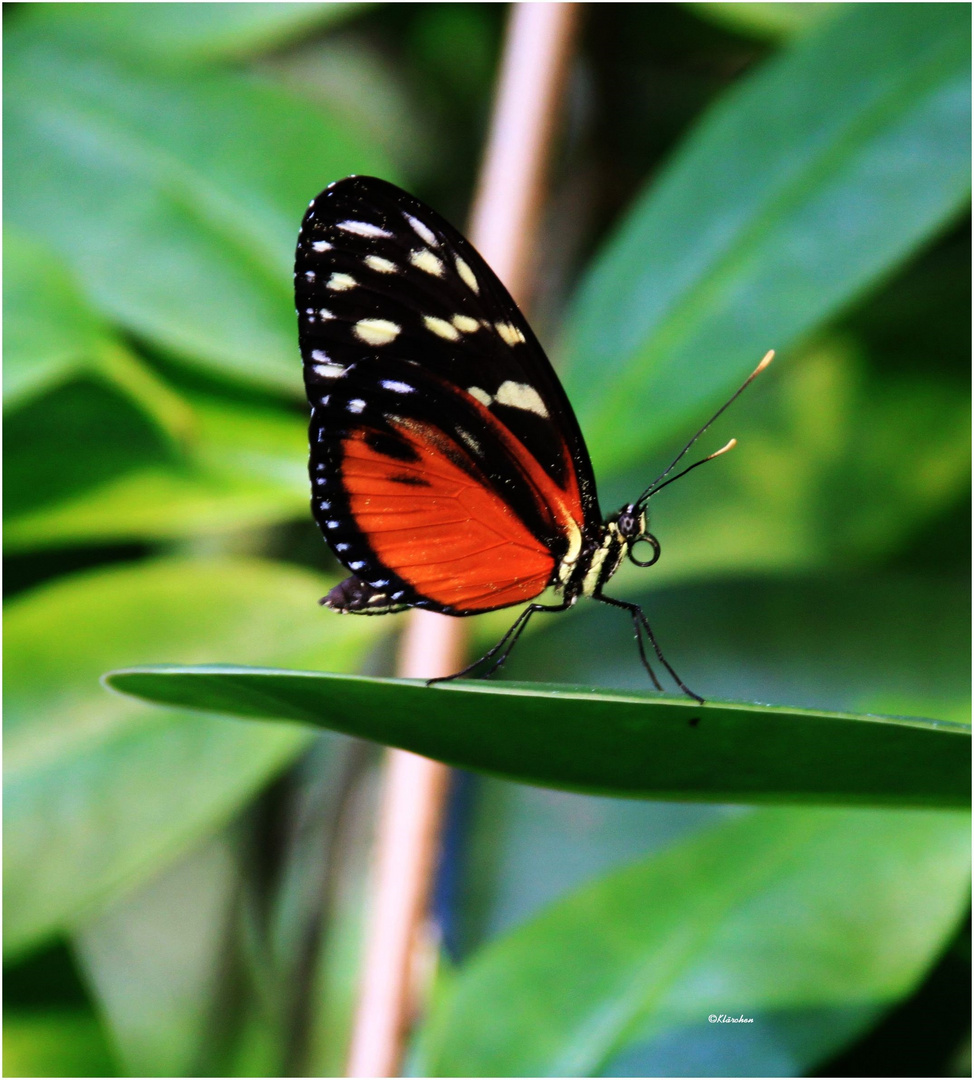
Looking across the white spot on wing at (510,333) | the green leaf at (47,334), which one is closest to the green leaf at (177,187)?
the green leaf at (47,334)

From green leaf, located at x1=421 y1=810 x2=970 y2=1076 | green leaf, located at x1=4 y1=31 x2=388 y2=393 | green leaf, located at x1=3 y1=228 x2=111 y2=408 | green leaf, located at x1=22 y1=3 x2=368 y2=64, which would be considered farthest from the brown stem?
green leaf, located at x1=3 y1=228 x2=111 y2=408

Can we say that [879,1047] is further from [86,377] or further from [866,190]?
[86,377]

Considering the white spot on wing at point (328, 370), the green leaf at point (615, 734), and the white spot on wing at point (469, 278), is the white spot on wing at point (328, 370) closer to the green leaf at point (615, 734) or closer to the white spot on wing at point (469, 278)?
the white spot on wing at point (469, 278)

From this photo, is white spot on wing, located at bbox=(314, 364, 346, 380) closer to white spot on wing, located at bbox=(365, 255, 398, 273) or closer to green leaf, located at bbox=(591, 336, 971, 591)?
white spot on wing, located at bbox=(365, 255, 398, 273)

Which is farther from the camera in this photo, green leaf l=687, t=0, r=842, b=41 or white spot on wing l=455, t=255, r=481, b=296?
green leaf l=687, t=0, r=842, b=41

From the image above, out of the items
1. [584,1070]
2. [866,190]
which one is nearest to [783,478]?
[866,190]

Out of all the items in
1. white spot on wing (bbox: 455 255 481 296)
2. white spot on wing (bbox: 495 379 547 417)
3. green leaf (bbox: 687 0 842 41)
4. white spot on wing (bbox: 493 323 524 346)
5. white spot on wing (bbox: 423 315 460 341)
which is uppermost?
green leaf (bbox: 687 0 842 41)

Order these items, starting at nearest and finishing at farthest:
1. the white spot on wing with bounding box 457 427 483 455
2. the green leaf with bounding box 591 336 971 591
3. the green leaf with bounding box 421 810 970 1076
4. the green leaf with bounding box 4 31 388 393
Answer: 1. the green leaf with bounding box 421 810 970 1076
2. the white spot on wing with bounding box 457 427 483 455
3. the green leaf with bounding box 4 31 388 393
4. the green leaf with bounding box 591 336 971 591

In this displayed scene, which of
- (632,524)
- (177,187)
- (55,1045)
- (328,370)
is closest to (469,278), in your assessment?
→ (328,370)
